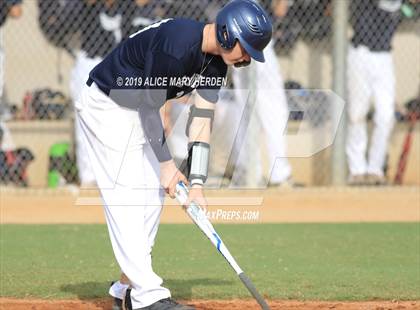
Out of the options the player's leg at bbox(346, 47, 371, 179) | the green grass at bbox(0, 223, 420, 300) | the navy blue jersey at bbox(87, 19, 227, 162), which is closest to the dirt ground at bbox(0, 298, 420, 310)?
the green grass at bbox(0, 223, 420, 300)

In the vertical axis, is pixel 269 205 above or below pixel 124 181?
below

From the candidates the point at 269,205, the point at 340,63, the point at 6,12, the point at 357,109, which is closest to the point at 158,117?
the point at 269,205

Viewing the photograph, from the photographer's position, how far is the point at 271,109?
13719 millimetres

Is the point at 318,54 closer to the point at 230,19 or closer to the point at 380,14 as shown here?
the point at 380,14

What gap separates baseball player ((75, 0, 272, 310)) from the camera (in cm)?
622

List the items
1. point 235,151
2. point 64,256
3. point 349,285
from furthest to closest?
point 235,151
point 64,256
point 349,285

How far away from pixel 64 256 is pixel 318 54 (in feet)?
22.9

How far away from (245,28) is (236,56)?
197mm

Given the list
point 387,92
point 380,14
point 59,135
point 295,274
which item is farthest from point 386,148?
point 295,274

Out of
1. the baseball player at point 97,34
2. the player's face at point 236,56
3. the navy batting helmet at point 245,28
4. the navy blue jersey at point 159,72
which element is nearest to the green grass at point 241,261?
the navy blue jersey at point 159,72

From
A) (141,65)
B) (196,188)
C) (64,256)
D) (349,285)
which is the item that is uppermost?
(141,65)

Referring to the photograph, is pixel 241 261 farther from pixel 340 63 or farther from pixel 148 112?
pixel 340 63

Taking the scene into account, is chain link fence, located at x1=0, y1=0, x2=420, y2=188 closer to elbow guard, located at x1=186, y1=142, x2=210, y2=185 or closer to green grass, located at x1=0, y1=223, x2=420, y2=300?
green grass, located at x1=0, y1=223, x2=420, y2=300

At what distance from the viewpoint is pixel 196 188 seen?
21.1 ft
